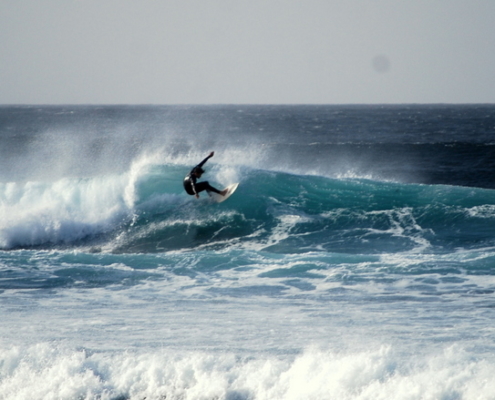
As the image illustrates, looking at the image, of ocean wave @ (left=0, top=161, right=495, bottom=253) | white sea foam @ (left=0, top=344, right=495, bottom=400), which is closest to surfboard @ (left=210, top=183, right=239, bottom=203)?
ocean wave @ (left=0, top=161, right=495, bottom=253)

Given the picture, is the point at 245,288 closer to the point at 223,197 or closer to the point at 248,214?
the point at 223,197

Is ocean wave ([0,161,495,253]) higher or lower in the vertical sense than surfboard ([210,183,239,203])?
lower

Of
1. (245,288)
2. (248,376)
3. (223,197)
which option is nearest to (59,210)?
(223,197)

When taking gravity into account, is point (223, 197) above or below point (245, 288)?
above

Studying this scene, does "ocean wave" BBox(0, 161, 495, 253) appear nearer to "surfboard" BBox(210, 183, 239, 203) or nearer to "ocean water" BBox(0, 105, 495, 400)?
"ocean water" BBox(0, 105, 495, 400)

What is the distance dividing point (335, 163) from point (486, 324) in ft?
103

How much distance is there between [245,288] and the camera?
36.8 ft

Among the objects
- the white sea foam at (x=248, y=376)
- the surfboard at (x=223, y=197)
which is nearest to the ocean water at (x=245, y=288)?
the white sea foam at (x=248, y=376)

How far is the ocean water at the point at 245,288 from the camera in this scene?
764 cm

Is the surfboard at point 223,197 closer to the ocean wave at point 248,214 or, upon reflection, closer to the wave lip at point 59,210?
the ocean wave at point 248,214

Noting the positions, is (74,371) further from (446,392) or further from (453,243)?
(453,243)

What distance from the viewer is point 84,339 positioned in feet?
28.5

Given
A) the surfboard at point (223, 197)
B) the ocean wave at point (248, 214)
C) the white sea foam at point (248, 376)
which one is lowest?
the white sea foam at point (248, 376)

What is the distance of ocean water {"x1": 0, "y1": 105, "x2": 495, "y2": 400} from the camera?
7.64m
